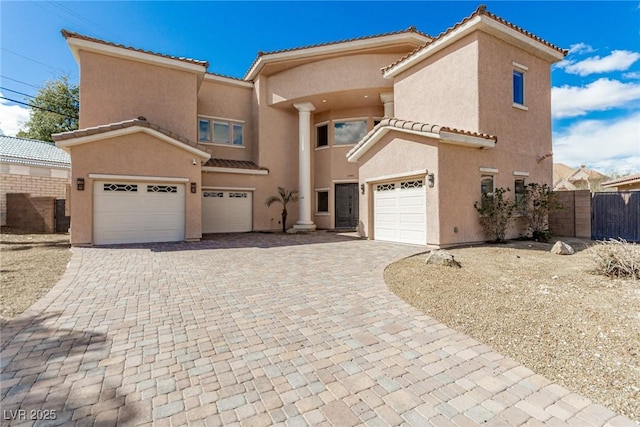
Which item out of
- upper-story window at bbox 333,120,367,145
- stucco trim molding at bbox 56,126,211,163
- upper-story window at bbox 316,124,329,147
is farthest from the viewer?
upper-story window at bbox 316,124,329,147

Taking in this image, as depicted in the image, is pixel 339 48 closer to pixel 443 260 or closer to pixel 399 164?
pixel 399 164

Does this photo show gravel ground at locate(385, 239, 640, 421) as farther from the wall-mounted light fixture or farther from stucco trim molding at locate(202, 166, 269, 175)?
stucco trim molding at locate(202, 166, 269, 175)

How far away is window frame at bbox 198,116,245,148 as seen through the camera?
18.2 m

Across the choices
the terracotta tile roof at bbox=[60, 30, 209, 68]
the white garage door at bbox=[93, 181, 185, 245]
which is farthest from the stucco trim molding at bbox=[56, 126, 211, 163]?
the terracotta tile roof at bbox=[60, 30, 209, 68]

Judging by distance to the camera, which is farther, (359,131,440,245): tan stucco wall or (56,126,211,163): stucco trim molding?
(56,126,211,163): stucco trim molding

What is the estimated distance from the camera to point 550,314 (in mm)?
4367

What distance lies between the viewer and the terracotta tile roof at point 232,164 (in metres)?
16.9

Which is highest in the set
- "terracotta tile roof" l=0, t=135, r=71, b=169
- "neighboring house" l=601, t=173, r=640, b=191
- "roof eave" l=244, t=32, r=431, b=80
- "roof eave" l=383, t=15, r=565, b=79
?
"roof eave" l=244, t=32, r=431, b=80

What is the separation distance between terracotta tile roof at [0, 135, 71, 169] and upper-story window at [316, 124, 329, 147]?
1556 centimetres

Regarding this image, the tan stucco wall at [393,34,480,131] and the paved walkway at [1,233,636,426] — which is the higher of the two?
the tan stucco wall at [393,34,480,131]

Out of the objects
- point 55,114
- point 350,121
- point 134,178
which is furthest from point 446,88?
point 55,114

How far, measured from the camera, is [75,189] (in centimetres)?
1102

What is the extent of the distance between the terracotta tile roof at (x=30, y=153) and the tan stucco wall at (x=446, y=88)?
66.9 ft

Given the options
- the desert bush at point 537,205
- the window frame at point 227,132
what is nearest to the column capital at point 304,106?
the window frame at point 227,132
